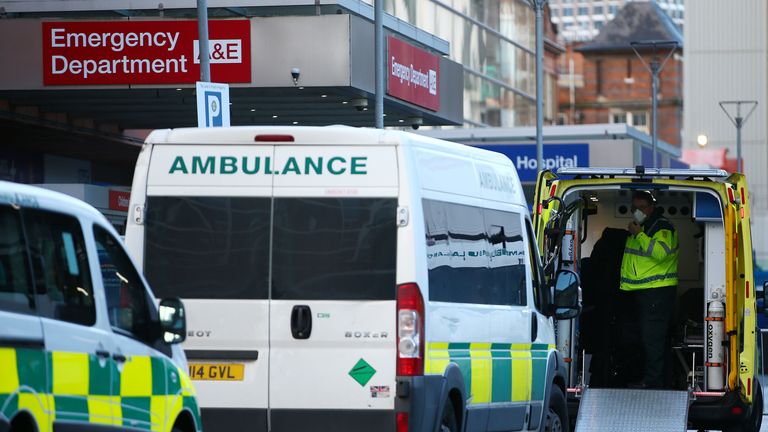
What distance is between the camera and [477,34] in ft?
178

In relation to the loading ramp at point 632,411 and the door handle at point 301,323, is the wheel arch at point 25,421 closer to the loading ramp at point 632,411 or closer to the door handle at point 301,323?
the door handle at point 301,323

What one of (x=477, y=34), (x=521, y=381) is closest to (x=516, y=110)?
(x=477, y=34)

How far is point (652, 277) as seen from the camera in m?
15.3

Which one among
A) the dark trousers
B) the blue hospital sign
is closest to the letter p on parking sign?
the dark trousers

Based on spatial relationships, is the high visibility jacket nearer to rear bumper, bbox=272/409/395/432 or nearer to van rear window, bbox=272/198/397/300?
van rear window, bbox=272/198/397/300

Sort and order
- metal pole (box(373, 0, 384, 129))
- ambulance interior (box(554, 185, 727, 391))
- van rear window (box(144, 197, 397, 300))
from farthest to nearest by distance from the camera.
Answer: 1. metal pole (box(373, 0, 384, 129))
2. ambulance interior (box(554, 185, 727, 391))
3. van rear window (box(144, 197, 397, 300))

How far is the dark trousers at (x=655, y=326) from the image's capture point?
50.0ft

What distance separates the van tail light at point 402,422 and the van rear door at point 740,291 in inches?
180

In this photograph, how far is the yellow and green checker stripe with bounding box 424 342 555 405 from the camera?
415 inches

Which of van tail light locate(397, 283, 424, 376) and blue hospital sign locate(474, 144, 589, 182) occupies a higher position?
blue hospital sign locate(474, 144, 589, 182)

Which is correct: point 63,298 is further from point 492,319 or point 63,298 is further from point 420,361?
point 492,319

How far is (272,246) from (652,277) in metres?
5.89

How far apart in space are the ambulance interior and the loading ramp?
0.42 meters

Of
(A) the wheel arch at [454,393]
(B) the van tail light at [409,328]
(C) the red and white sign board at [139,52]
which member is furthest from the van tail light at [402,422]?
(C) the red and white sign board at [139,52]
